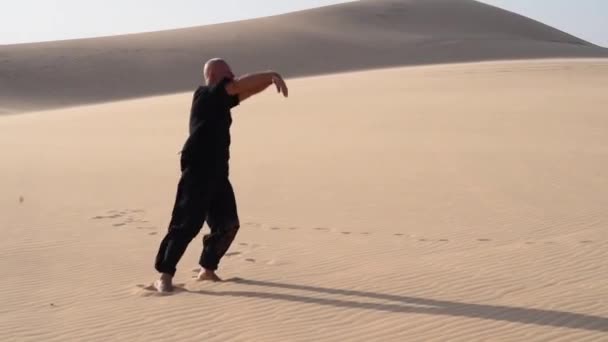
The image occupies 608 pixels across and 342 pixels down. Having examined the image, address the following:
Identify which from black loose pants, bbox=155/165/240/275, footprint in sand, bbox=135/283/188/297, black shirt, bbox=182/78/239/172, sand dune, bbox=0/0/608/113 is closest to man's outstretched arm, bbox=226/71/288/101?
black shirt, bbox=182/78/239/172

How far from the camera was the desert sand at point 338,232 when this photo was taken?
564 cm

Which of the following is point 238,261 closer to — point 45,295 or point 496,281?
point 45,295

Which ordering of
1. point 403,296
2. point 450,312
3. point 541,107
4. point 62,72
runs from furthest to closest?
point 62,72, point 541,107, point 403,296, point 450,312

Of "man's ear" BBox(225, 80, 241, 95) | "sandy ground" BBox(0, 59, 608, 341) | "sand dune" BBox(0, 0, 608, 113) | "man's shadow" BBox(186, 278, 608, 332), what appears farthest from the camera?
"sand dune" BBox(0, 0, 608, 113)

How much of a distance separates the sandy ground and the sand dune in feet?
89.9

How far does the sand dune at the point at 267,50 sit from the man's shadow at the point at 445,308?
118 feet

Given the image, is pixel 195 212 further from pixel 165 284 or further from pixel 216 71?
pixel 216 71

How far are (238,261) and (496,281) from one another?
2337 millimetres

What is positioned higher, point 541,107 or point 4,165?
point 541,107

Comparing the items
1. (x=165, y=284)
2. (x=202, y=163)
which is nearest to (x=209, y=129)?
(x=202, y=163)

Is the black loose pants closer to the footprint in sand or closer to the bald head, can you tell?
the footprint in sand

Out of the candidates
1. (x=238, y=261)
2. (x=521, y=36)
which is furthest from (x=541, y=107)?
(x=521, y=36)

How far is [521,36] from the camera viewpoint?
72375mm

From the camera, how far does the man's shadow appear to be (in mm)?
5430
